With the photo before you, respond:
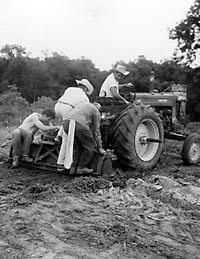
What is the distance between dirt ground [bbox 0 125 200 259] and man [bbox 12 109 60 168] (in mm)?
474

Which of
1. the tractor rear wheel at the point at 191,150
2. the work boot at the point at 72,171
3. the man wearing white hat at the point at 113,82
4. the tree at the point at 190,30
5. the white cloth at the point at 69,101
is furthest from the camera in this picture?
the tree at the point at 190,30

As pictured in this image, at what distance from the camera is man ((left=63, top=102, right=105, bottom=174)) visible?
22.5ft

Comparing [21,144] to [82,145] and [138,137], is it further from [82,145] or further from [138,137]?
[138,137]

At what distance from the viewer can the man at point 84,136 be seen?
685 cm

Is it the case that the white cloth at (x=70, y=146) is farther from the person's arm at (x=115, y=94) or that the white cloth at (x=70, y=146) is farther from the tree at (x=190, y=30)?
the tree at (x=190, y=30)

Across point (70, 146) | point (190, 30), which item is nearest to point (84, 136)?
point (70, 146)

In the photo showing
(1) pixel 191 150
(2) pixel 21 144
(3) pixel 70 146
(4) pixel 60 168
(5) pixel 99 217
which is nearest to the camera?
(5) pixel 99 217

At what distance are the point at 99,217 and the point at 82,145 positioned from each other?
2089 mm

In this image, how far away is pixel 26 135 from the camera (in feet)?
26.0

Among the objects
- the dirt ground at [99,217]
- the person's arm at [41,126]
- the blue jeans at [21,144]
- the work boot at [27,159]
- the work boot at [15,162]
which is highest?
the person's arm at [41,126]

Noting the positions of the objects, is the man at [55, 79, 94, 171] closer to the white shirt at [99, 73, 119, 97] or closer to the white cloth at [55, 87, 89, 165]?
the white cloth at [55, 87, 89, 165]

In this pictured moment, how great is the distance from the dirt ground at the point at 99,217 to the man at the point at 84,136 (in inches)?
12.2

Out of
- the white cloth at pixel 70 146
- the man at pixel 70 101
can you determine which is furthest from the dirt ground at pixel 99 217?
the man at pixel 70 101

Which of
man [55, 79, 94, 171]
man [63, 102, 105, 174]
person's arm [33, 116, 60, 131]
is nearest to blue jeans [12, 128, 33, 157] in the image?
person's arm [33, 116, 60, 131]
